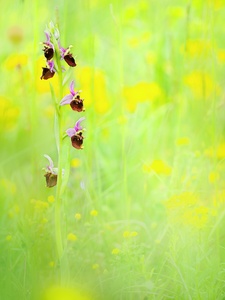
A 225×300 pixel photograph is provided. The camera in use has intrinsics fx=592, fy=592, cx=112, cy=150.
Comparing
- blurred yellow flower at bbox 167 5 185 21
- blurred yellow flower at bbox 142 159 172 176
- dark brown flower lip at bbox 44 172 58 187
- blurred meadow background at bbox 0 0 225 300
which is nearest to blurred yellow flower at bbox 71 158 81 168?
blurred meadow background at bbox 0 0 225 300

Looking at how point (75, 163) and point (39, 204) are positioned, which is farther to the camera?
point (75, 163)

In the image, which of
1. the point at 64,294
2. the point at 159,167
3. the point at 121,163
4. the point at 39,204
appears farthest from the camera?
the point at 121,163

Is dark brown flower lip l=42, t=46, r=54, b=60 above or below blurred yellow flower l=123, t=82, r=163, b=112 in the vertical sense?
below

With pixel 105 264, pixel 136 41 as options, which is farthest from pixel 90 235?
pixel 136 41

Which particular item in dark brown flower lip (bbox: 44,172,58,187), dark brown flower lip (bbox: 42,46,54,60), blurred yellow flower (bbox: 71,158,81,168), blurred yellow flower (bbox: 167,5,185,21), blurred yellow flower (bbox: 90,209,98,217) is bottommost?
dark brown flower lip (bbox: 44,172,58,187)

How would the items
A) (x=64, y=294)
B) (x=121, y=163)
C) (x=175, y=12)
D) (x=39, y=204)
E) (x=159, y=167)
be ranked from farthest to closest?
1. (x=175, y=12)
2. (x=121, y=163)
3. (x=159, y=167)
4. (x=39, y=204)
5. (x=64, y=294)

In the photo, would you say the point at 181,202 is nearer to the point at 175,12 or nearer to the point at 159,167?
the point at 159,167

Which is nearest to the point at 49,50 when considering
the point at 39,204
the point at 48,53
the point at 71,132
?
the point at 48,53

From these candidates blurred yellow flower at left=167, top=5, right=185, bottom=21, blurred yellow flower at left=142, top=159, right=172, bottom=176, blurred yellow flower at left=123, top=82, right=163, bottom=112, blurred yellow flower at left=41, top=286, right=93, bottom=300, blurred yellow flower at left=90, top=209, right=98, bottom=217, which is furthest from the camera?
blurred yellow flower at left=167, top=5, right=185, bottom=21

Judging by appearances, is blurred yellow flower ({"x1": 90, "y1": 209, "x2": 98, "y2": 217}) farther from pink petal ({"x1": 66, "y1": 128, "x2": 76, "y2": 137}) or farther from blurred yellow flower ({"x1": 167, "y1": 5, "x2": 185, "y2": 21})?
blurred yellow flower ({"x1": 167, "y1": 5, "x2": 185, "y2": 21})
